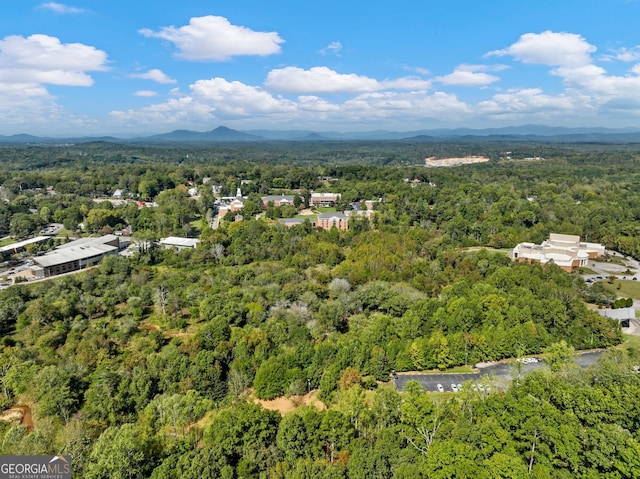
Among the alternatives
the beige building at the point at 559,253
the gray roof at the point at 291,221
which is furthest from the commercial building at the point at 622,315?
the gray roof at the point at 291,221

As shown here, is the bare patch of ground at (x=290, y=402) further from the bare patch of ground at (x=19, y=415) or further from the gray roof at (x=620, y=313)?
the gray roof at (x=620, y=313)

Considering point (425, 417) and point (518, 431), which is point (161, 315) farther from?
point (518, 431)

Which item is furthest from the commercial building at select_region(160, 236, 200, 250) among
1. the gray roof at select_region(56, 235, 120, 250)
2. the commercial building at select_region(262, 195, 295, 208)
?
the commercial building at select_region(262, 195, 295, 208)

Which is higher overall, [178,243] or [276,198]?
[276,198]

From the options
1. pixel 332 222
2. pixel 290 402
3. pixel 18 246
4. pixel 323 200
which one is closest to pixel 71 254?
pixel 18 246

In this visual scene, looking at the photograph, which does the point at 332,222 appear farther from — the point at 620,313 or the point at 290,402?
the point at 290,402

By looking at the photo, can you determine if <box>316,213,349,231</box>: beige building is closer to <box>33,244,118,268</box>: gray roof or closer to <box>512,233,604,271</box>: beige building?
<box>512,233,604,271</box>: beige building

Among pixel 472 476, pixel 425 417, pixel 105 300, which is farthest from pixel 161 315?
pixel 472 476
